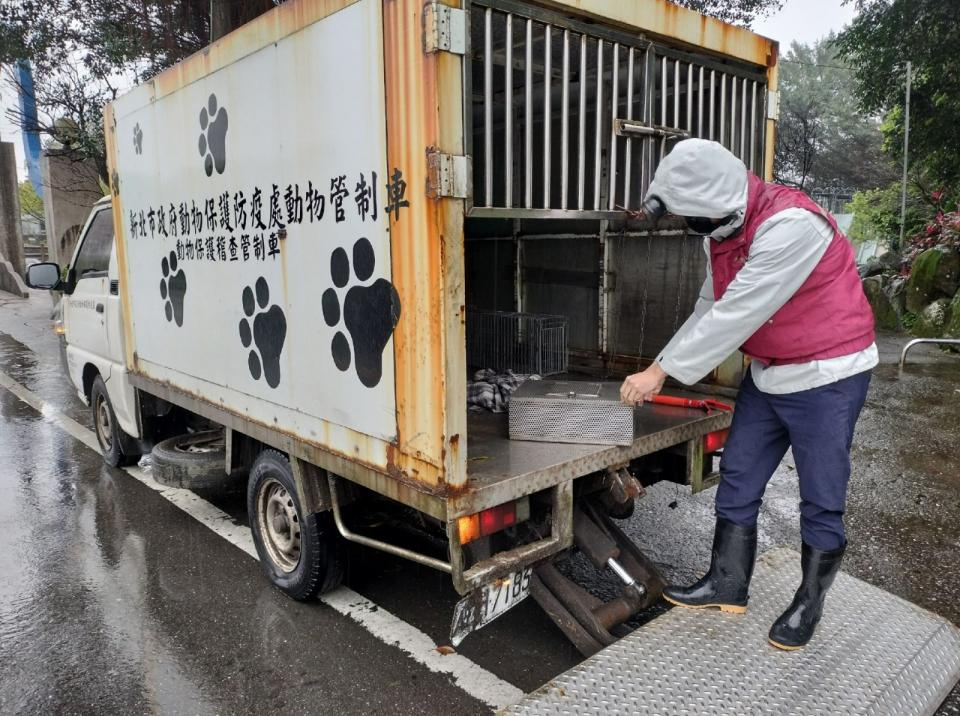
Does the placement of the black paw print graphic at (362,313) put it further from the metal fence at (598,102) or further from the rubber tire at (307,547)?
the rubber tire at (307,547)

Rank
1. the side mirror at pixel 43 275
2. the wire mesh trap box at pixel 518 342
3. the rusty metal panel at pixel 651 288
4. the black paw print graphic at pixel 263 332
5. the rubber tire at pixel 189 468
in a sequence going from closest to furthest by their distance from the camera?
the black paw print graphic at pixel 263 332, the rusty metal panel at pixel 651 288, the rubber tire at pixel 189 468, the wire mesh trap box at pixel 518 342, the side mirror at pixel 43 275

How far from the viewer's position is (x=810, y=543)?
272 cm

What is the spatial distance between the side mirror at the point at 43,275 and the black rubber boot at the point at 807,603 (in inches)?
208

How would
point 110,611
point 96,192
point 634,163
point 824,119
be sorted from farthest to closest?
point 824,119 < point 96,192 < point 110,611 < point 634,163

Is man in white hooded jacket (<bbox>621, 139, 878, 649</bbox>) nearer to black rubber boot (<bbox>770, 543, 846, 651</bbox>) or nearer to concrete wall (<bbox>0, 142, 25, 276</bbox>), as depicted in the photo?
black rubber boot (<bbox>770, 543, 846, 651</bbox>)

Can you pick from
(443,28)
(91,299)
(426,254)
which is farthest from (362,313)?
(91,299)

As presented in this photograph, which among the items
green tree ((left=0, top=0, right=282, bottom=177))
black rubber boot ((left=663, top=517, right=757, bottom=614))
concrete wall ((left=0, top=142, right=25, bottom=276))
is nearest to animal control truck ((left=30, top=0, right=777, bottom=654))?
black rubber boot ((left=663, top=517, right=757, bottom=614))

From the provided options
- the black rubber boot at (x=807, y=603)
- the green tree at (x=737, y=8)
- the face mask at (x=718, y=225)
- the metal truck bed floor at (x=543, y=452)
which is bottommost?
the black rubber boot at (x=807, y=603)

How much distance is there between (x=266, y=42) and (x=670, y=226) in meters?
2.30

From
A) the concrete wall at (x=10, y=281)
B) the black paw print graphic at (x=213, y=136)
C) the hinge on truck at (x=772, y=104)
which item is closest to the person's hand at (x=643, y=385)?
the hinge on truck at (x=772, y=104)

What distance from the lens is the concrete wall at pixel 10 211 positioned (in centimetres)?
2038

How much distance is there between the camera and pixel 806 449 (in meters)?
2.66

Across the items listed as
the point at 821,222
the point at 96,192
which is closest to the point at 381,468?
the point at 821,222

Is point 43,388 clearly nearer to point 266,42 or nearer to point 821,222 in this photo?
point 266,42
